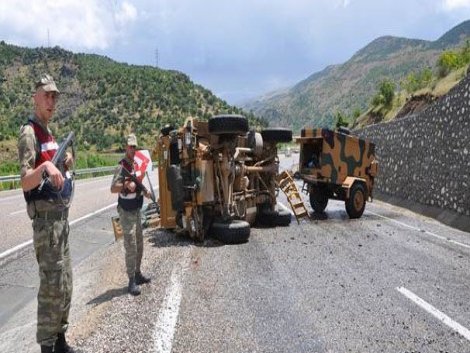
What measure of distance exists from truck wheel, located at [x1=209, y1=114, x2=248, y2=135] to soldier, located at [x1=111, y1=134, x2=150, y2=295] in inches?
136

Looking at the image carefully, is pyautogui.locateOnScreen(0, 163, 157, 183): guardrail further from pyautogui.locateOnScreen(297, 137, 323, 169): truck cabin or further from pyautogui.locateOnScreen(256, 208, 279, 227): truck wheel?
pyautogui.locateOnScreen(256, 208, 279, 227): truck wheel

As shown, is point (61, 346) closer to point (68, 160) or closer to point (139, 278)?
point (68, 160)

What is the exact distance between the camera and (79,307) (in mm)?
6848

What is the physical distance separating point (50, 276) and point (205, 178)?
5.92 meters

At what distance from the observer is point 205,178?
1045 cm

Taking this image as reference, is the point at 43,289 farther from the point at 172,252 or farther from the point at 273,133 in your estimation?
the point at 273,133

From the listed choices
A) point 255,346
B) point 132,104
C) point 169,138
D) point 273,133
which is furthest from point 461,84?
Result: point 132,104

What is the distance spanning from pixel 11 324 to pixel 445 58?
81.7 feet

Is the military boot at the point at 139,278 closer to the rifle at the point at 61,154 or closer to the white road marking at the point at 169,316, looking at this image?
the white road marking at the point at 169,316

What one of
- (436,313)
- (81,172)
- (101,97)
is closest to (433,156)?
(436,313)

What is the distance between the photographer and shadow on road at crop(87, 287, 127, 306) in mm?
6766

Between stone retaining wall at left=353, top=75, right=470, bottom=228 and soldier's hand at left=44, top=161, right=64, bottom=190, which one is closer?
soldier's hand at left=44, top=161, right=64, bottom=190

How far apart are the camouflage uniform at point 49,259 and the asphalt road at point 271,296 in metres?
0.49

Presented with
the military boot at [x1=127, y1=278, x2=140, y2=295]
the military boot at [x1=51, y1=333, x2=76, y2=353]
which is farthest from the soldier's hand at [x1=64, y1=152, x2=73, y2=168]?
the military boot at [x1=127, y1=278, x2=140, y2=295]
